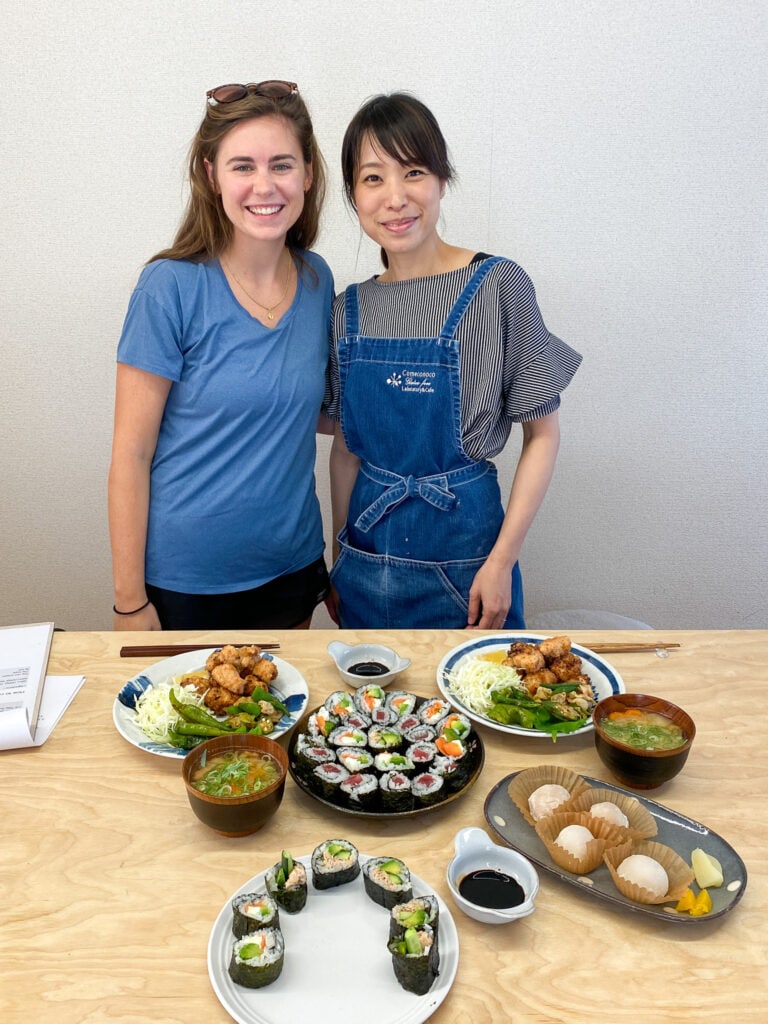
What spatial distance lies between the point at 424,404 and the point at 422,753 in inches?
40.4

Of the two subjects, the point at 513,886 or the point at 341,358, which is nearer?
the point at 513,886

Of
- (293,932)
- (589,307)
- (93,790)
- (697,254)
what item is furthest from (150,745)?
(697,254)

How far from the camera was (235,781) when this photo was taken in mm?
1286

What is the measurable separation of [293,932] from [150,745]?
0.48 metres

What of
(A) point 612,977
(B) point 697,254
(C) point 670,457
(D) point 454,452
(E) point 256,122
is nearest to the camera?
(A) point 612,977

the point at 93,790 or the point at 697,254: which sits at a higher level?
the point at 697,254

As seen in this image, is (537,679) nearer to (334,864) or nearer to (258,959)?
(334,864)

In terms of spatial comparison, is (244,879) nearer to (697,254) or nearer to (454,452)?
(454,452)

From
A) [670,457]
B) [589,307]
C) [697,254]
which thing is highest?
[697,254]

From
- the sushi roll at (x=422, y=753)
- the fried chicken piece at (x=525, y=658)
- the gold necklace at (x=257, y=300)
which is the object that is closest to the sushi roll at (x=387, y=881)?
the sushi roll at (x=422, y=753)

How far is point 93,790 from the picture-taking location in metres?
1.38

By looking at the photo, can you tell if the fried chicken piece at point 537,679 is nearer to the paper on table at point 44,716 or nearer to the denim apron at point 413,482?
the denim apron at point 413,482

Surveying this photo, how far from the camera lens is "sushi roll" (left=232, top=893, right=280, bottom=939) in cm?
105

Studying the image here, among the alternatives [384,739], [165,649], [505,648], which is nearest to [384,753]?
[384,739]
